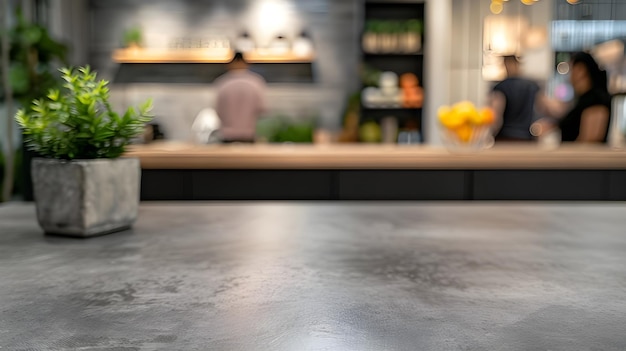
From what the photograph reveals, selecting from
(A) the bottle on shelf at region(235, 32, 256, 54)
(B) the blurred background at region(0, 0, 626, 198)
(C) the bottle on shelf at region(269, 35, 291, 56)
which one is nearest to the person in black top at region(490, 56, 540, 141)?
(B) the blurred background at region(0, 0, 626, 198)

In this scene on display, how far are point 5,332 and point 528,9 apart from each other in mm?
6240

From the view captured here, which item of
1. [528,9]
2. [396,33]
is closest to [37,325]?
[396,33]

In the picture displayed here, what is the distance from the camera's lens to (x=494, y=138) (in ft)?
15.9

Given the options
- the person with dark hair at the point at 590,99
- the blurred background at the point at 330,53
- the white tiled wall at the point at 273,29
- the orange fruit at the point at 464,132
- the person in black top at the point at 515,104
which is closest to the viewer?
the orange fruit at the point at 464,132

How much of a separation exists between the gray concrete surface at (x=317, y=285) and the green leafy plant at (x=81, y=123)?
0.48 ft

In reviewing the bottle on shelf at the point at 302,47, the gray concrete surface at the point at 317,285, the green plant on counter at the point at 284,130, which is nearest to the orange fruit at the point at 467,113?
the gray concrete surface at the point at 317,285

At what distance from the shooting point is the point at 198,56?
6.30 m

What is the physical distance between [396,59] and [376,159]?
3472 millimetres

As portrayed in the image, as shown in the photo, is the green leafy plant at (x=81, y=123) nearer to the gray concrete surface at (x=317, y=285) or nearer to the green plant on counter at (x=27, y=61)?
the gray concrete surface at (x=317, y=285)

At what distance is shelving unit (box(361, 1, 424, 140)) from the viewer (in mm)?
6238

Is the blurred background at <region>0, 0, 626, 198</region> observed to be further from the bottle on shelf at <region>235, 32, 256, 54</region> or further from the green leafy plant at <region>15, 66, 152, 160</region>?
the green leafy plant at <region>15, 66, 152, 160</region>

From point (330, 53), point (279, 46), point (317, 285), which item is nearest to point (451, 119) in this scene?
point (317, 285)

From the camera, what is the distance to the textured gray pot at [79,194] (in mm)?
1016

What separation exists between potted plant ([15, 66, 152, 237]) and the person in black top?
3902 mm
